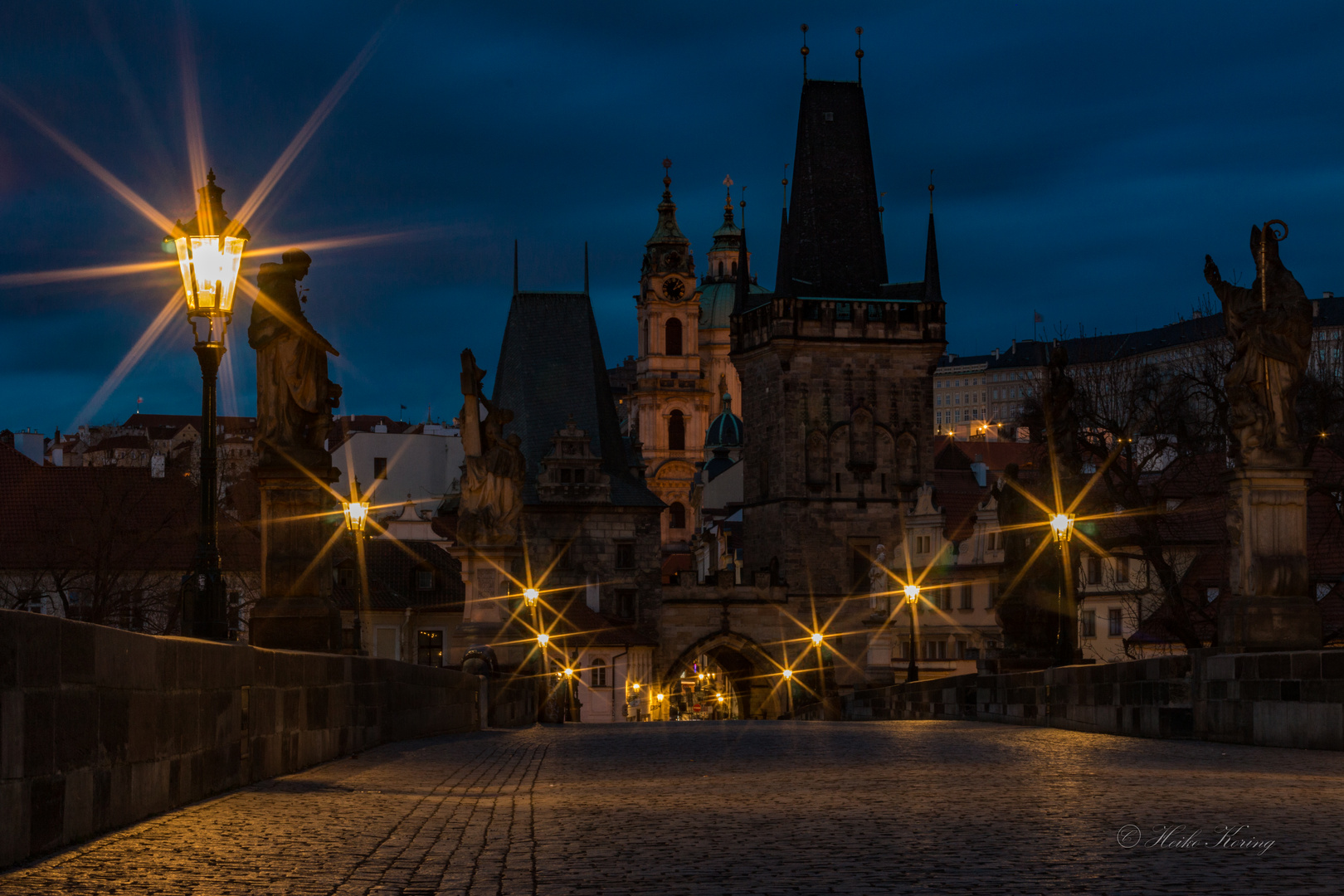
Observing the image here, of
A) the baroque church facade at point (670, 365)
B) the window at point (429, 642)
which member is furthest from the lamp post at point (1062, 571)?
the baroque church facade at point (670, 365)

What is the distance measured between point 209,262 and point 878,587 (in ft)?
206

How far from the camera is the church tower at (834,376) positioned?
74125 mm

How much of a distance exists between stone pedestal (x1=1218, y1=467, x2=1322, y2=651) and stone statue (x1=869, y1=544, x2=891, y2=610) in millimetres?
58839

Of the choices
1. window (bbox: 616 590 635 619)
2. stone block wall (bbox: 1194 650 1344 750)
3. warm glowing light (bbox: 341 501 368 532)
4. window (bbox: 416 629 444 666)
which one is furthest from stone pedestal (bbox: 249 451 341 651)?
window (bbox: 616 590 635 619)

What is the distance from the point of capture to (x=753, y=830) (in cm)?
790

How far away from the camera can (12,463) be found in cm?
6103

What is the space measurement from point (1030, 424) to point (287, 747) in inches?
924

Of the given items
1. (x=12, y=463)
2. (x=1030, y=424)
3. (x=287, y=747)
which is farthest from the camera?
(x=12, y=463)

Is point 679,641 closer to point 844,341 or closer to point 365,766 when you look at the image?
point 844,341

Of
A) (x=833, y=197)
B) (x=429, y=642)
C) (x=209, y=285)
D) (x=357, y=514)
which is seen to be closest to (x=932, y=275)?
(x=833, y=197)

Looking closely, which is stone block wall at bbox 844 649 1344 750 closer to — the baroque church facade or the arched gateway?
the arched gateway

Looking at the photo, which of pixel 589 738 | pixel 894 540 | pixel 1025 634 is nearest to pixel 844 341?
pixel 894 540

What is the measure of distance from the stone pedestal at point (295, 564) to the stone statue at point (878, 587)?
61.0 m

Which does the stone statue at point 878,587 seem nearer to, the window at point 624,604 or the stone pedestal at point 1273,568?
the window at point 624,604
